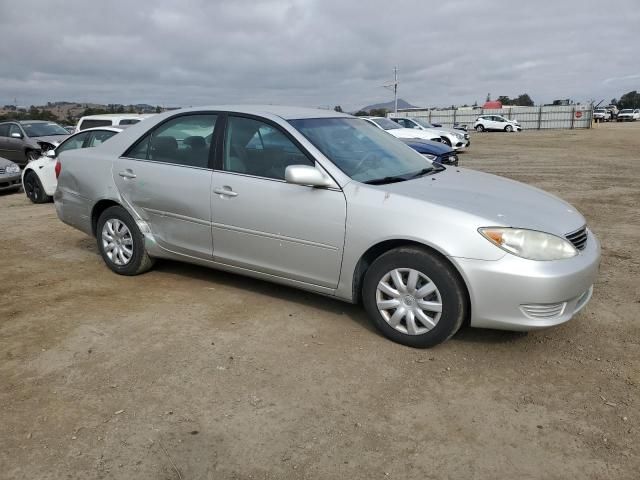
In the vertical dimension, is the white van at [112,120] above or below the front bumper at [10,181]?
above

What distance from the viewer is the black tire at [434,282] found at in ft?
11.7

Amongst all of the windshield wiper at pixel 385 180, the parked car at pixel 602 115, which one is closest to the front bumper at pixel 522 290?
the windshield wiper at pixel 385 180

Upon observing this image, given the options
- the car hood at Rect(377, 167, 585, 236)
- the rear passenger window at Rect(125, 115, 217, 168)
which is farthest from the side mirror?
the rear passenger window at Rect(125, 115, 217, 168)

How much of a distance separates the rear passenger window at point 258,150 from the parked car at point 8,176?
9.70m

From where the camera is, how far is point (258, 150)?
14.6 feet

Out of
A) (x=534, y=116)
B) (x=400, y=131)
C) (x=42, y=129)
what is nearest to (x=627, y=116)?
(x=534, y=116)

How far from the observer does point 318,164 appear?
4.07 m

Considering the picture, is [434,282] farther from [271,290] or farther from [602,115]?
[602,115]

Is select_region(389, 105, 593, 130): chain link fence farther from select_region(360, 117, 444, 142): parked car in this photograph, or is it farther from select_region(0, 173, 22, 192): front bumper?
select_region(0, 173, 22, 192): front bumper

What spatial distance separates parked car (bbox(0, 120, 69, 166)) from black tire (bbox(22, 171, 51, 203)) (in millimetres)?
5122

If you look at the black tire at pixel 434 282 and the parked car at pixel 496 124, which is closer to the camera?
the black tire at pixel 434 282

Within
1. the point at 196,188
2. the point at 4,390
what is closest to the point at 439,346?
the point at 196,188

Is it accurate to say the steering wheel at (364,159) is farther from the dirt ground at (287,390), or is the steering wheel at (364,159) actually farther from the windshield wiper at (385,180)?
the dirt ground at (287,390)

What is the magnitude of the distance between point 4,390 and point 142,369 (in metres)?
0.78
